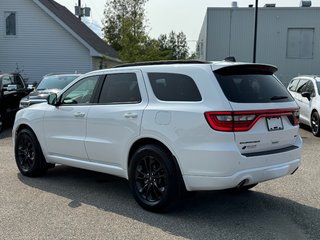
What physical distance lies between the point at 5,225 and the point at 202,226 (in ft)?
7.14

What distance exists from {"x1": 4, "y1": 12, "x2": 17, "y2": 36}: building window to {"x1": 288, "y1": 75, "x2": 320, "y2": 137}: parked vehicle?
17484 mm

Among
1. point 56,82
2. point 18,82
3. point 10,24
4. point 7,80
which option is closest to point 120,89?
point 56,82

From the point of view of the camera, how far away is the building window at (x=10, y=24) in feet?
80.8

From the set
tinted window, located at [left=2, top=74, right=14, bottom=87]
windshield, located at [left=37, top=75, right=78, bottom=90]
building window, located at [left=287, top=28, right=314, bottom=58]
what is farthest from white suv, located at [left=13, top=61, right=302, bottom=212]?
building window, located at [left=287, top=28, right=314, bottom=58]

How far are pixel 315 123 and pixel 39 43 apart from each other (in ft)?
57.7

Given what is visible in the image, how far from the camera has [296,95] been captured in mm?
13406

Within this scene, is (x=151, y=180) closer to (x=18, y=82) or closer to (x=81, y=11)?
(x=18, y=82)

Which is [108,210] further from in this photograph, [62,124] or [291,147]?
[291,147]

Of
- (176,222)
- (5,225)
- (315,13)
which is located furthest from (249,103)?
(315,13)

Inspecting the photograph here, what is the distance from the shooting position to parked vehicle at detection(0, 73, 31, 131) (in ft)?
40.9

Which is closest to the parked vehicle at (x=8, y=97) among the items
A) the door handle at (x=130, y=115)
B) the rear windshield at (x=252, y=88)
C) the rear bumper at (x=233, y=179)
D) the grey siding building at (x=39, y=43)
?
the door handle at (x=130, y=115)

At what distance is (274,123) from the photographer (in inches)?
193

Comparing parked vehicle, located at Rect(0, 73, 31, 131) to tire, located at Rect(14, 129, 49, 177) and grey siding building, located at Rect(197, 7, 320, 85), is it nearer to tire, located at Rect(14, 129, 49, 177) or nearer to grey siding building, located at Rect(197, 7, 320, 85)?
tire, located at Rect(14, 129, 49, 177)

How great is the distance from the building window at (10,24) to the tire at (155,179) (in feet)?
71.4
